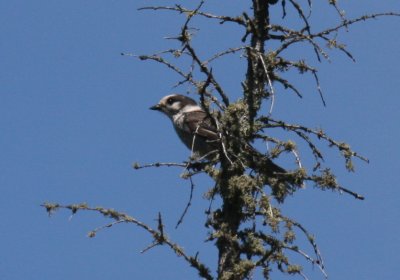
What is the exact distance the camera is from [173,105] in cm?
1264

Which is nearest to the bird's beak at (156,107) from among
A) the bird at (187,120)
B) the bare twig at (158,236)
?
the bird at (187,120)

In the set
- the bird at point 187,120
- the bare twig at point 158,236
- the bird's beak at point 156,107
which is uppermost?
the bird's beak at point 156,107

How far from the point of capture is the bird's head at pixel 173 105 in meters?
12.5

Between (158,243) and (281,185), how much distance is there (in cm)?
117

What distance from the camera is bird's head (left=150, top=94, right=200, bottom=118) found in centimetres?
1254

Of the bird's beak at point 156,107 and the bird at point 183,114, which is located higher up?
the bird's beak at point 156,107

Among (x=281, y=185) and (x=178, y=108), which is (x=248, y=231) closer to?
(x=281, y=185)

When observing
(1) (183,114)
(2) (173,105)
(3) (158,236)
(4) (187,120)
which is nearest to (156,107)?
(2) (173,105)

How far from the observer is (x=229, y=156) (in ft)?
25.2

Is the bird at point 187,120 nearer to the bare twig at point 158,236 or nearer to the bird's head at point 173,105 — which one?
the bird's head at point 173,105

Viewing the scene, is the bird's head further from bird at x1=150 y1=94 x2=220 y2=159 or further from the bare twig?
the bare twig

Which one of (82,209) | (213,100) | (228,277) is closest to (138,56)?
(213,100)

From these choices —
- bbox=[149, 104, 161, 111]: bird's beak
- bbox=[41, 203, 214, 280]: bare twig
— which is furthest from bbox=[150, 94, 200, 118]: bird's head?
bbox=[41, 203, 214, 280]: bare twig

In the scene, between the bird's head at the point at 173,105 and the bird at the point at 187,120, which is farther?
the bird's head at the point at 173,105
